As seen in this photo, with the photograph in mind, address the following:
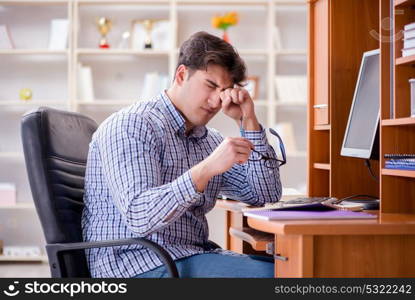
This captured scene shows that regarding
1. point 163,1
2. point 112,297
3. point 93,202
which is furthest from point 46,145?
point 163,1

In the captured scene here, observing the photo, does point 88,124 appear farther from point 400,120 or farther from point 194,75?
point 400,120

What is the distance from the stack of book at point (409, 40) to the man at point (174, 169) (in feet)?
1.58

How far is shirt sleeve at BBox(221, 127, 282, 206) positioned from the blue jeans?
1.31 ft

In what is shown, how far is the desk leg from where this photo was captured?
1.62 metres

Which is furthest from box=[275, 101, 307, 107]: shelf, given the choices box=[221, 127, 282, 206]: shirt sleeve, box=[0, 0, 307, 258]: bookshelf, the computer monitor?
box=[221, 127, 282, 206]: shirt sleeve

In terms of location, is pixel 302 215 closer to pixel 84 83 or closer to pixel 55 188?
pixel 55 188

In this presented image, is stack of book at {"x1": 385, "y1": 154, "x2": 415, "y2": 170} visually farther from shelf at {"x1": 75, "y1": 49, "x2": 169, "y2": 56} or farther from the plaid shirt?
shelf at {"x1": 75, "y1": 49, "x2": 169, "y2": 56}

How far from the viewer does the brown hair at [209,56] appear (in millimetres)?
2035

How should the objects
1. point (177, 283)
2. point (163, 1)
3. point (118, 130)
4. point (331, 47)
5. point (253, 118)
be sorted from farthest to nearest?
point (163, 1)
point (331, 47)
point (253, 118)
point (118, 130)
point (177, 283)

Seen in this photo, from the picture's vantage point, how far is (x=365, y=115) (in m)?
2.48

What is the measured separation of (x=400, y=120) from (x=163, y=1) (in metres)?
3.50

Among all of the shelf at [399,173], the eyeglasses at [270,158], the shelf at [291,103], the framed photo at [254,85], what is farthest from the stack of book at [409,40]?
the framed photo at [254,85]

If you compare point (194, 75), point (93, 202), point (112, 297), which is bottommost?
point (112, 297)

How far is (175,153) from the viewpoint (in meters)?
2.01
